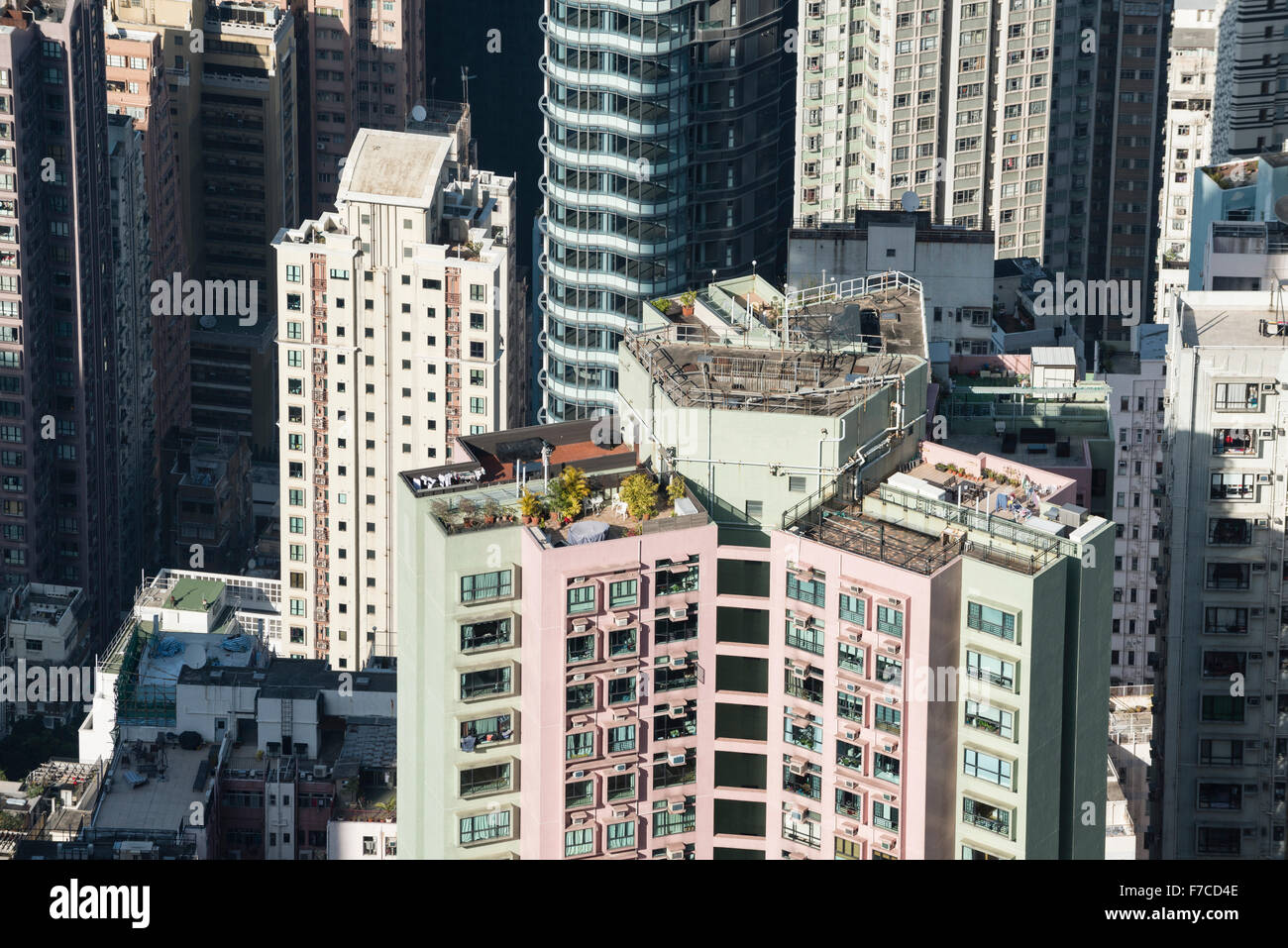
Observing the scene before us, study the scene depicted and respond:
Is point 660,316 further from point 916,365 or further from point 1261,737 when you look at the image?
point 1261,737

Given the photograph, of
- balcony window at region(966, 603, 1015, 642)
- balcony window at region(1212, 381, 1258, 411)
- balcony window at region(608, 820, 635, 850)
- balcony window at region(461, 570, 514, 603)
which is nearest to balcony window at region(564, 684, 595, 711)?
balcony window at region(461, 570, 514, 603)

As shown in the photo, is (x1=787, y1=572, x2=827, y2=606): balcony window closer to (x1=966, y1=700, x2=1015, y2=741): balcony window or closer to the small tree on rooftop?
the small tree on rooftop

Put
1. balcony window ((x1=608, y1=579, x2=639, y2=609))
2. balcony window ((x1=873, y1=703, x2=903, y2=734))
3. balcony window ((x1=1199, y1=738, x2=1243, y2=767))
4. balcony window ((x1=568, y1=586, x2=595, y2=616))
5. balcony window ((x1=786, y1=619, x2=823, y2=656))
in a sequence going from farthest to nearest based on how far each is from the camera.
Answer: balcony window ((x1=1199, y1=738, x2=1243, y2=767)), balcony window ((x1=786, y1=619, x2=823, y2=656)), balcony window ((x1=608, y1=579, x2=639, y2=609)), balcony window ((x1=873, y1=703, x2=903, y2=734)), balcony window ((x1=568, y1=586, x2=595, y2=616))

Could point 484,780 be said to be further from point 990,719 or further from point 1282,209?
point 1282,209

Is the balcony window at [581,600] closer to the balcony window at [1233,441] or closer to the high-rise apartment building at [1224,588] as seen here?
the high-rise apartment building at [1224,588]

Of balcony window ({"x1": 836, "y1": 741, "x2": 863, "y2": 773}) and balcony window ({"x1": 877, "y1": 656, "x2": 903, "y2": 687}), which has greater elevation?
balcony window ({"x1": 877, "y1": 656, "x2": 903, "y2": 687})

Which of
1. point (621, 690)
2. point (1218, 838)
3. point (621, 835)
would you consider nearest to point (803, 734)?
point (621, 690)

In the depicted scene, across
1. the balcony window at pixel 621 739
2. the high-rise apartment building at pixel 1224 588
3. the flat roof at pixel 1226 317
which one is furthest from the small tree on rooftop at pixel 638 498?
the flat roof at pixel 1226 317
